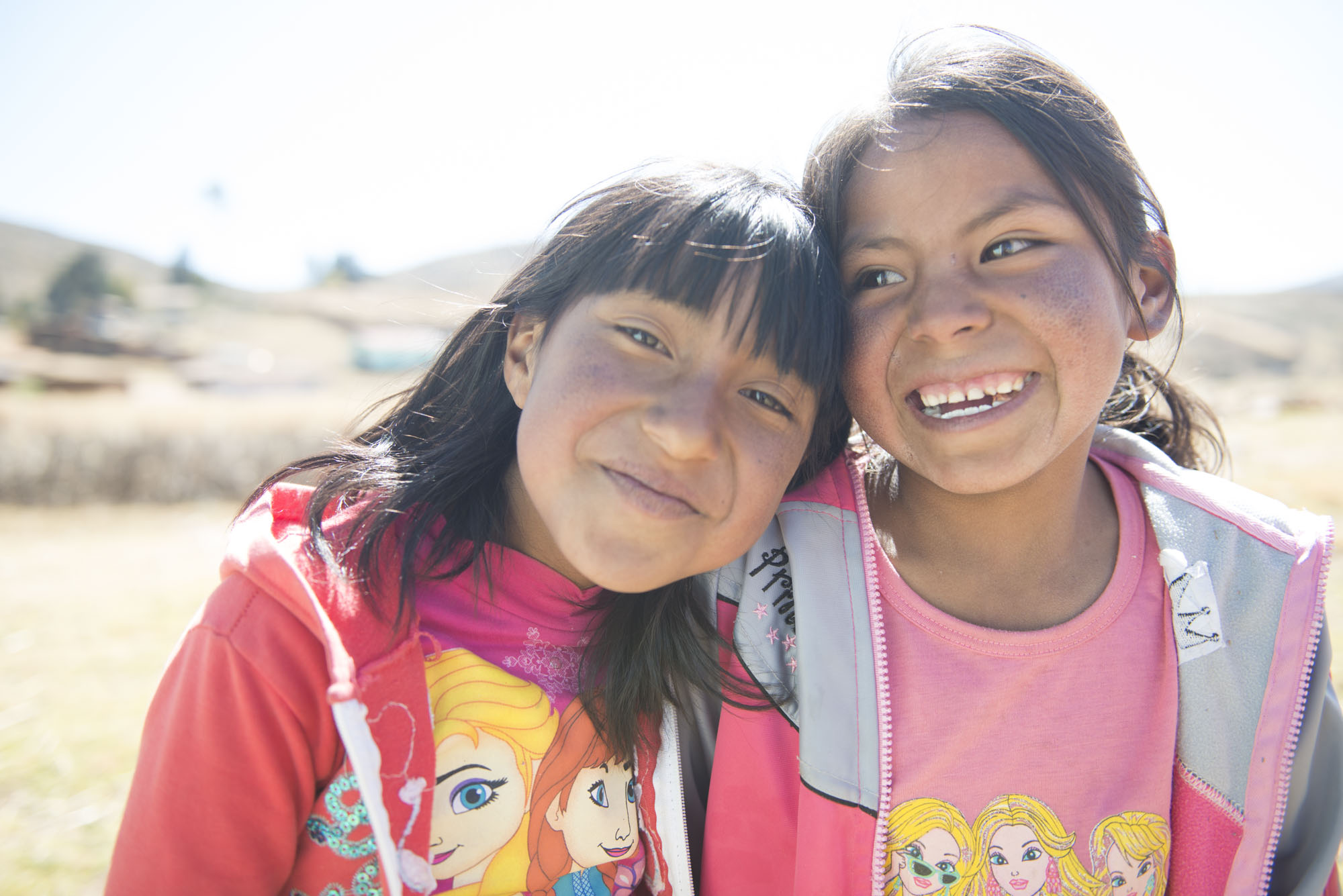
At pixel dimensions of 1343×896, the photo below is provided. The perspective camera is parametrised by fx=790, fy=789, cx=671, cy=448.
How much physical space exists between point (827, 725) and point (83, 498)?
33.5 ft

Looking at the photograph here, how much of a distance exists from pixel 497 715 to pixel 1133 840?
1.23 m

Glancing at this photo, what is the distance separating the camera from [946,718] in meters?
1.53

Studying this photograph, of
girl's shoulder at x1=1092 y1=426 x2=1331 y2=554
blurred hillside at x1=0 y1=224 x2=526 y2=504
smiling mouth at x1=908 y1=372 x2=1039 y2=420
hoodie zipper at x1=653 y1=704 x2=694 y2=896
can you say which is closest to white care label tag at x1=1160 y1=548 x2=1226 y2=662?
girl's shoulder at x1=1092 y1=426 x2=1331 y2=554

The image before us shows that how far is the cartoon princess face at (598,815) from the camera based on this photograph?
4.93 ft

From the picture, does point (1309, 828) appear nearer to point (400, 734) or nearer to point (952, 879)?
point (952, 879)

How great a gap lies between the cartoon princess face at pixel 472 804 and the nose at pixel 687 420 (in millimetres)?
635

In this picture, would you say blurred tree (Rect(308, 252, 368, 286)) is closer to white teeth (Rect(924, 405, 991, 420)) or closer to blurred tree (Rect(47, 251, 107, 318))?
blurred tree (Rect(47, 251, 107, 318))

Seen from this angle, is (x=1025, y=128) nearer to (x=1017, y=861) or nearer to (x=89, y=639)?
(x=1017, y=861)

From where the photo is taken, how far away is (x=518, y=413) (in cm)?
178

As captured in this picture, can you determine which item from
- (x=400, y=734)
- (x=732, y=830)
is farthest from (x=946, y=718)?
(x=400, y=734)

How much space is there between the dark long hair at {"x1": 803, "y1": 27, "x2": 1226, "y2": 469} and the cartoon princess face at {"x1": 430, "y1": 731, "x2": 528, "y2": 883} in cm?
121

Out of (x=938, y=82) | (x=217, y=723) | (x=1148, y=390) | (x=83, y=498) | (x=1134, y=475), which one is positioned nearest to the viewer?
(x=217, y=723)

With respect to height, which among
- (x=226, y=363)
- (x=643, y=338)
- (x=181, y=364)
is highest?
(x=643, y=338)

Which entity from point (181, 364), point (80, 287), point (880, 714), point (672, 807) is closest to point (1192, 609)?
point (880, 714)
